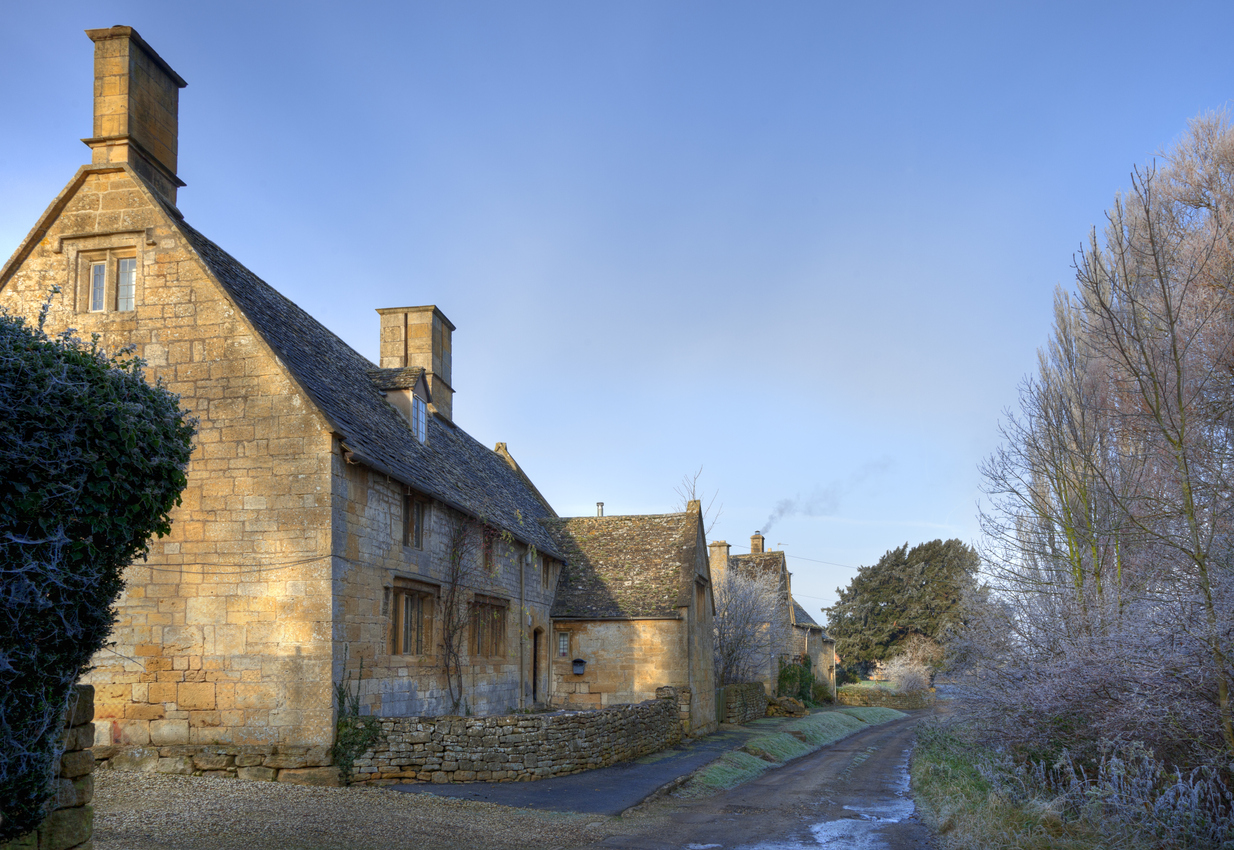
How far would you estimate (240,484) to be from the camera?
1394 centimetres

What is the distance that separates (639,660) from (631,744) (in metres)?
5.81

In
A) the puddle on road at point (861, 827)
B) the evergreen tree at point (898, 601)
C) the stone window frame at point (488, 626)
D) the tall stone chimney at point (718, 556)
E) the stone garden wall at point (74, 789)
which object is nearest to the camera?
the stone garden wall at point (74, 789)

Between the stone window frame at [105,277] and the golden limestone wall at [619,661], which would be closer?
the stone window frame at [105,277]

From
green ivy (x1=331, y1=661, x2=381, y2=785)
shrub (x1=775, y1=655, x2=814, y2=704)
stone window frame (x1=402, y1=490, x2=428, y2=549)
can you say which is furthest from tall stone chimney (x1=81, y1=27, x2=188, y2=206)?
shrub (x1=775, y1=655, x2=814, y2=704)

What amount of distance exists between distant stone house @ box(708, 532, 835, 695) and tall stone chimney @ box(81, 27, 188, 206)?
2834cm

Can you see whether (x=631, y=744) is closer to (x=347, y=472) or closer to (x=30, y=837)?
(x=347, y=472)

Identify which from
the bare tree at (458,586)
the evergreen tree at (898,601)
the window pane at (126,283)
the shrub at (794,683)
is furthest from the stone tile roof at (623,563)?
the evergreen tree at (898,601)

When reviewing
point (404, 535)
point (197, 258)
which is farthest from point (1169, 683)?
point (197, 258)

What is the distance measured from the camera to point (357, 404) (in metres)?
16.9

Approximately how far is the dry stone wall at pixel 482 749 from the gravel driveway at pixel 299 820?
34.9 inches

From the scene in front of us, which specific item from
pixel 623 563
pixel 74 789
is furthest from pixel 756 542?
pixel 74 789

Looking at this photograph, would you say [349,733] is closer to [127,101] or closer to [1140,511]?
[127,101]

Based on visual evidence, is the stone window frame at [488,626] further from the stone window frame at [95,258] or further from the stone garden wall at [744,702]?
the stone garden wall at [744,702]

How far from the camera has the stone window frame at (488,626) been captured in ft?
62.7
